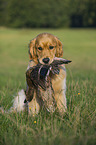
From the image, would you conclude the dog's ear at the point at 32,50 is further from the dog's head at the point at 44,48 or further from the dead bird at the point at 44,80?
the dead bird at the point at 44,80

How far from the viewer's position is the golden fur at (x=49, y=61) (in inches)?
136

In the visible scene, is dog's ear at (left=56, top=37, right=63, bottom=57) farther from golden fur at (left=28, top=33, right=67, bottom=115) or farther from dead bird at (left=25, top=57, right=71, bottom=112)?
dead bird at (left=25, top=57, right=71, bottom=112)

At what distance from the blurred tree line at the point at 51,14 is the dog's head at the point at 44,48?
49.9m

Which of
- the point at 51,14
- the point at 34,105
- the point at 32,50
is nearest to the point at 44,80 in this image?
the point at 34,105

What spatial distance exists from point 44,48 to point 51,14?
5327cm

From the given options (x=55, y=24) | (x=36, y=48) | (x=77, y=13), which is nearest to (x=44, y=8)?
(x=55, y=24)

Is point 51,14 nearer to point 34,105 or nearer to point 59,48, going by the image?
point 59,48

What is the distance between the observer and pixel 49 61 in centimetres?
343

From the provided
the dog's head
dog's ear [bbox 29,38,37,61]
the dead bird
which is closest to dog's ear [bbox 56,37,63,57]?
the dog's head

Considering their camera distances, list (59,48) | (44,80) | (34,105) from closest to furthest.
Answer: (44,80)
(34,105)
(59,48)

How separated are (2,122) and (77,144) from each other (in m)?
1.25

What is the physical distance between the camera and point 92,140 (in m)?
2.54

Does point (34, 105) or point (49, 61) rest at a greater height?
point (49, 61)

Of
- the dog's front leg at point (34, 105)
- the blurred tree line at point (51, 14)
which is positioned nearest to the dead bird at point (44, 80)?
the dog's front leg at point (34, 105)
